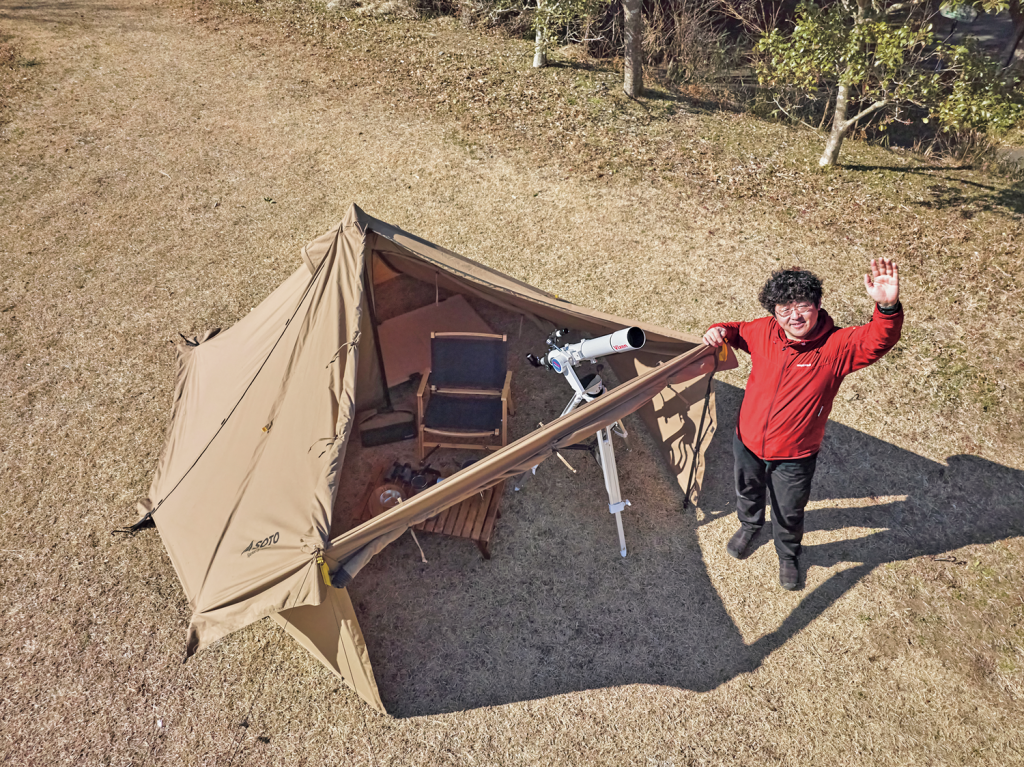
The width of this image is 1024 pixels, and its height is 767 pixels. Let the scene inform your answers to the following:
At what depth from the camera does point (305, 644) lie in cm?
405

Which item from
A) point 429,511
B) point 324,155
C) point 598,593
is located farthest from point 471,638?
point 324,155

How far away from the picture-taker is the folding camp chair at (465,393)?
188 inches

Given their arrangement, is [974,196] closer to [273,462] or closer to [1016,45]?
[1016,45]

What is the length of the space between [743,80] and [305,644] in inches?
408

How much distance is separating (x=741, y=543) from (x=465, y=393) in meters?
2.28

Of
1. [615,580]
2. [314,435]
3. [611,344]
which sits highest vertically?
[611,344]

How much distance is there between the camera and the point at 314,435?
3.68 m

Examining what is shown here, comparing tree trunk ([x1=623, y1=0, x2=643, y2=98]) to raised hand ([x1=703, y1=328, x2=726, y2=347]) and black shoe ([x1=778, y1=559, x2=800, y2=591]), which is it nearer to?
raised hand ([x1=703, y1=328, x2=726, y2=347])

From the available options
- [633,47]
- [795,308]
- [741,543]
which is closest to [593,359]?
[795,308]

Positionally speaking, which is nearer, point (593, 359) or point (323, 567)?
point (323, 567)

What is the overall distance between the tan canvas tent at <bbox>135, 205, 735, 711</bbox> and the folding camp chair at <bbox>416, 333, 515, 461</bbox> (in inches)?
15.9

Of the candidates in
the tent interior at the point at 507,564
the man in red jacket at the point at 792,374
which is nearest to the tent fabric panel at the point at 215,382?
the tent interior at the point at 507,564

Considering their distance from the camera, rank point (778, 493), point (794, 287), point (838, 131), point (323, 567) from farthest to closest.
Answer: point (838, 131)
point (778, 493)
point (794, 287)
point (323, 567)

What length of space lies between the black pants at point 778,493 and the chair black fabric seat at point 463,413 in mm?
1734
